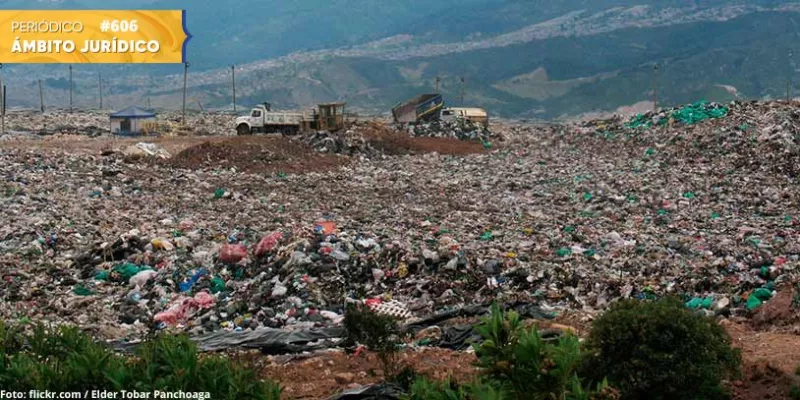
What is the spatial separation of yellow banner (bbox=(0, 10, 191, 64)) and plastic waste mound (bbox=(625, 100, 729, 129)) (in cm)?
1374

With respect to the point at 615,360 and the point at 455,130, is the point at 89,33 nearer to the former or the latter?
the point at 455,130

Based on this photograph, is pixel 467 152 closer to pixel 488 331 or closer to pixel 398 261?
pixel 398 261

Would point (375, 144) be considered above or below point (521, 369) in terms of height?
above

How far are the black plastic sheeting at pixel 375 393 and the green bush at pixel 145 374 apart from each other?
2.05 feet

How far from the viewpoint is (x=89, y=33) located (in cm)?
2786

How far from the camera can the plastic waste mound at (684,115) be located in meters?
23.6

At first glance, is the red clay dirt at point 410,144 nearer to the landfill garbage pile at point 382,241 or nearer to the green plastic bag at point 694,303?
the landfill garbage pile at point 382,241

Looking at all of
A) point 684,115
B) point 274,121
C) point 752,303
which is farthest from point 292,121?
point 752,303

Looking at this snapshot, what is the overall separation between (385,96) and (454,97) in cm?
896

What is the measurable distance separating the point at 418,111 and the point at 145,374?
30747 millimetres

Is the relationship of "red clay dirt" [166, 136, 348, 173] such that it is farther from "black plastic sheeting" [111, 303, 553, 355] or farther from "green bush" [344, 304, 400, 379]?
"green bush" [344, 304, 400, 379]

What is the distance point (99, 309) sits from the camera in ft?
30.5

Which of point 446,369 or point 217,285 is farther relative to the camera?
point 217,285

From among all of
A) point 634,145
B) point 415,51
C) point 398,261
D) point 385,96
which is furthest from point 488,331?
point 415,51
